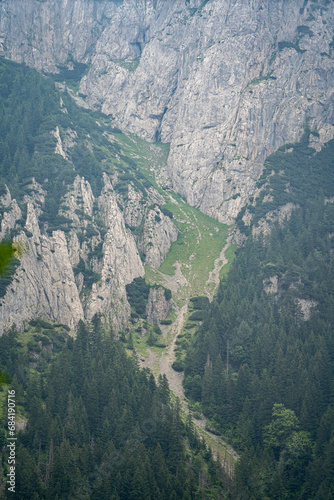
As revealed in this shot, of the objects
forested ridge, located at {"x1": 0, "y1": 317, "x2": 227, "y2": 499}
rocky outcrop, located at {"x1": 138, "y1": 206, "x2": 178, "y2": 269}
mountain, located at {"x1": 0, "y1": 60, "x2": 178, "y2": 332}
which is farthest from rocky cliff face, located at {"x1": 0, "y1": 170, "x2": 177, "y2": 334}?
forested ridge, located at {"x1": 0, "y1": 317, "x2": 227, "y2": 499}

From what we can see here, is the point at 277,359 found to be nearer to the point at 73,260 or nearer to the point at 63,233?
the point at 73,260

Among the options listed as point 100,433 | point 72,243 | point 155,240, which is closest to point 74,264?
point 72,243

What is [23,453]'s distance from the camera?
88812 mm

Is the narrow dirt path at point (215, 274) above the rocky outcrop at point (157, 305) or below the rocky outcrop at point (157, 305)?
above

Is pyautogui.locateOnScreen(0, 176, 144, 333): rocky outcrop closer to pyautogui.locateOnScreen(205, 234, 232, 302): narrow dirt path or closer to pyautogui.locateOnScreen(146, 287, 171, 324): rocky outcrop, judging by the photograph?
pyautogui.locateOnScreen(146, 287, 171, 324): rocky outcrop

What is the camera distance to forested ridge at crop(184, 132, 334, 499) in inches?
3986

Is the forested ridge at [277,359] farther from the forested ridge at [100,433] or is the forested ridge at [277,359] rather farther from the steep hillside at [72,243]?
the steep hillside at [72,243]

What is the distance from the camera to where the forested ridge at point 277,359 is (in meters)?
101

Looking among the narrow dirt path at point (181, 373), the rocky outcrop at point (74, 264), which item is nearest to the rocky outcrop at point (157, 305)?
the narrow dirt path at point (181, 373)

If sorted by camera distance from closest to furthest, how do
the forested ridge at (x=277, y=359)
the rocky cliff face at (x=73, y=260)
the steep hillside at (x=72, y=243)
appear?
the forested ridge at (x=277, y=359) < the rocky cliff face at (x=73, y=260) < the steep hillside at (x=72, y=243)

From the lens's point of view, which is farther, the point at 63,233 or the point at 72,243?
the point at 72,243

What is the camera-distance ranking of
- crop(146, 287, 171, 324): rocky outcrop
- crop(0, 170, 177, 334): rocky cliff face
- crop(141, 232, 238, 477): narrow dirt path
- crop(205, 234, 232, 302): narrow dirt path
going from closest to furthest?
crop(141, 232, 238, 477): narrow dirt path, crop(0, 170, 177, 334): rocky cliff face, crop(146, 287, 171, 324): rocky outcrop, crop(205, 234, 232, 302): narrow dirt path

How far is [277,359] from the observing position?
125688 millimetres

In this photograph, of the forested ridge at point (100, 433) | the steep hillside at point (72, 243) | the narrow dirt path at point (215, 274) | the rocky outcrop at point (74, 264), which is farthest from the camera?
the narrow dirt path at point (215, 274)
